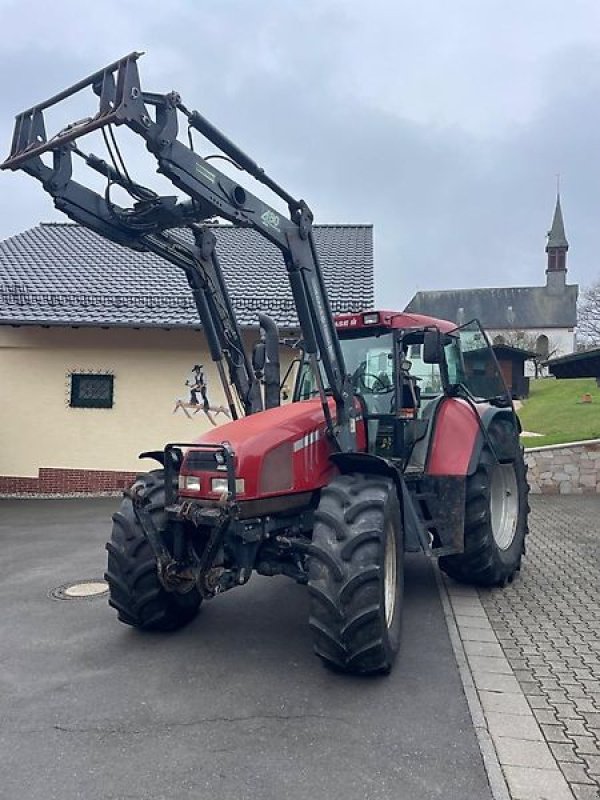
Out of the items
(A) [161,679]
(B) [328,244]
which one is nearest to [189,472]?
(A) [161,679]

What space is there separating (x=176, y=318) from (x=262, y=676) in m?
8.56

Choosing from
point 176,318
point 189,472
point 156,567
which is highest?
point 176,318

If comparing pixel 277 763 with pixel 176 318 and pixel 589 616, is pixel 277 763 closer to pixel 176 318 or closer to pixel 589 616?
pixel 589 616

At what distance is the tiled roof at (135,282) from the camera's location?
39.3ft

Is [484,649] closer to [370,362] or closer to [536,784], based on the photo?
[536,784]

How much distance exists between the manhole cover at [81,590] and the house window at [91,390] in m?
6.05

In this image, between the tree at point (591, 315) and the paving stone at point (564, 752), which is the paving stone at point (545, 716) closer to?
the paving stone at point (564, 752)

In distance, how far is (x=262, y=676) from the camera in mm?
4156

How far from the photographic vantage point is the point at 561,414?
22969mm

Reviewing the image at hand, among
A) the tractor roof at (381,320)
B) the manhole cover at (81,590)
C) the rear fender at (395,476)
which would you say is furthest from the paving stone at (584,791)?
the manhole cover at (81,590)

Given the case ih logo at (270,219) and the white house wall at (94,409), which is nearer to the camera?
the case ih logo at (270,219)

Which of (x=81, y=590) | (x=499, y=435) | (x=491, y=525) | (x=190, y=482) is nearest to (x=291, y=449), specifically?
(x=190, y=482)

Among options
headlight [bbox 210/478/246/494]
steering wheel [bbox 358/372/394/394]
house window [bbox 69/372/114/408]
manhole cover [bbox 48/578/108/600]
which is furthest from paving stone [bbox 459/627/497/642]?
house window [bbox 69/372/114/408]

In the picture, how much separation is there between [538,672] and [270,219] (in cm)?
352
